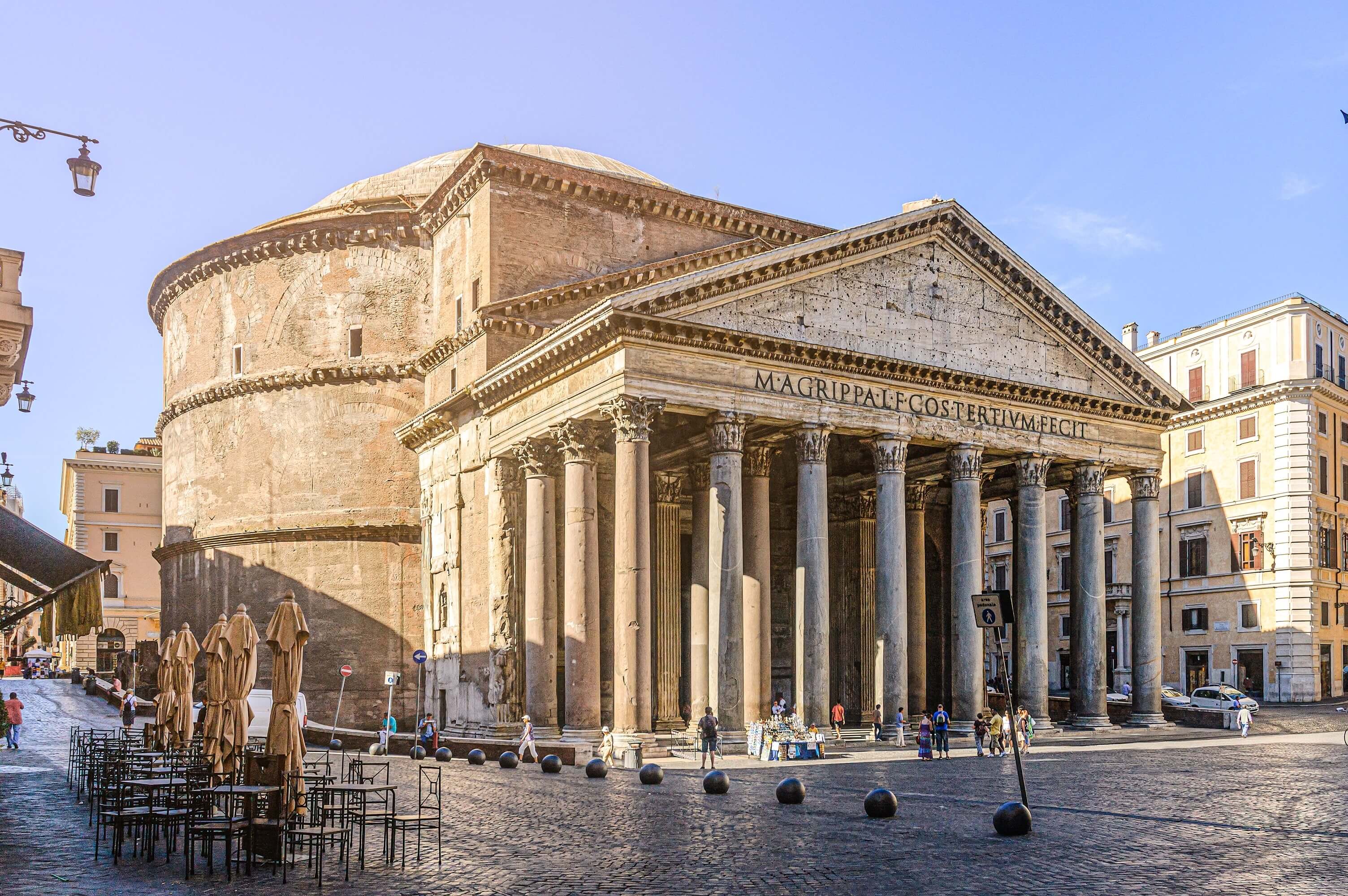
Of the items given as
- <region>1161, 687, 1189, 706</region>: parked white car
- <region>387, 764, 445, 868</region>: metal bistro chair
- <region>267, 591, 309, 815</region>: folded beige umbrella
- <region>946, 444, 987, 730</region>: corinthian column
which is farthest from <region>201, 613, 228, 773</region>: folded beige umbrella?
<region>1161, 687, 1189, 706</region>: parked white car

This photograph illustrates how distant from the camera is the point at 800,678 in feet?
86.4

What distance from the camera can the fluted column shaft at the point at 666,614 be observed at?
2911cm

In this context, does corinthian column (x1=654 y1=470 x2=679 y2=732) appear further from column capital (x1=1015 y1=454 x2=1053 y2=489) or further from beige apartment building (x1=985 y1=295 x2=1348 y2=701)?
beige apartment building (x1=985 y1=295 x2=1348 y2=701)

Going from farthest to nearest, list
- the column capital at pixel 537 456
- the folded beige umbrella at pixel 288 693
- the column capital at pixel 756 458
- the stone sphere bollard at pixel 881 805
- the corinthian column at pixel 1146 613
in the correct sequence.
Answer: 1. the corinthian column at pixel 1146 613
2. the column capital at pixel 756 458
3. the column capital at pixel 537 456
4. the stone sphere bollard at pixel 881 805
5. the folded beige umbrella at pixel 288 693

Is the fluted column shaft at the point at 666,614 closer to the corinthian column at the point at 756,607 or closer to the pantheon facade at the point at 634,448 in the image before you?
the pantheon facade at the point at 634,448

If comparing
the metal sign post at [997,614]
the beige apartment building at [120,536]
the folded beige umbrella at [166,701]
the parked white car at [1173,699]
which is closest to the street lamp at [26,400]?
the folded beige umbrella at [166,701]

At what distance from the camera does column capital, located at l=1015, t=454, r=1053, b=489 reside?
97.9 ft

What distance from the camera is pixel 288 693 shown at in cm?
1238

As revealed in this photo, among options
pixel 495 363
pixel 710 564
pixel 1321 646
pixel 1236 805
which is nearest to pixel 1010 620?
pixel 1236 805

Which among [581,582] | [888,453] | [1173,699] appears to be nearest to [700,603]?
[581,582]

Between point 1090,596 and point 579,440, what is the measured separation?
43.4 feet

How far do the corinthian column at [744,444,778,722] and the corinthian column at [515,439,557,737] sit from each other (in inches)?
160

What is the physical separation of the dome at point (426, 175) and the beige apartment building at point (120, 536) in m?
27.1

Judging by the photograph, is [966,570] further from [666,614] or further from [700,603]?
[666,614]
